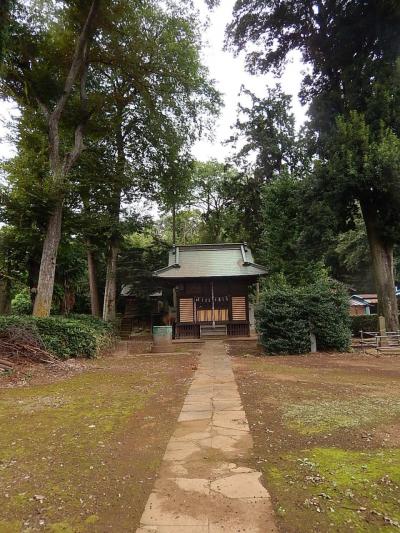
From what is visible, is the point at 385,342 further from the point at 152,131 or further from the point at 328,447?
the point at 152,131

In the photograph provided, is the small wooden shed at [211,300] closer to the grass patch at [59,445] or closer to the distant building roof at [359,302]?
the grass patch at [59,445]

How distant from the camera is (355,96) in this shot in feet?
52.0

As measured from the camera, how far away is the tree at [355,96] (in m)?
14.5

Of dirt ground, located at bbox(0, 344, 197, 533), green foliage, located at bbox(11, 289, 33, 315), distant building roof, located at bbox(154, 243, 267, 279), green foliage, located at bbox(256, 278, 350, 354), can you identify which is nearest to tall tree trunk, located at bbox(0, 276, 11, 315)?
green foliage, located at bbox(11, 289, 33, 315)

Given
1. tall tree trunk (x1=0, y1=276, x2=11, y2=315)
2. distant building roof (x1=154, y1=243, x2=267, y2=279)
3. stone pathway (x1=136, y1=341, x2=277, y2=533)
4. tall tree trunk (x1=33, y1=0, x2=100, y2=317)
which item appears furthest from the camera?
distant building roof (x1=154, y1=243, x2=267, y2=279)

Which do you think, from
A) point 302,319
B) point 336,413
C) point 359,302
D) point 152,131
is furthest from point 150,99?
point 359,302

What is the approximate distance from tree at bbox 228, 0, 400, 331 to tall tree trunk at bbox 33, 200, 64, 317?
34.9ft

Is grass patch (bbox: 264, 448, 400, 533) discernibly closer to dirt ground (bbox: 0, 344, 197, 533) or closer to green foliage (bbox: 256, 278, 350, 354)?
dirt ground (bbox: 0, 344, 197, 533)

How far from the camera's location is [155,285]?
24.4 m

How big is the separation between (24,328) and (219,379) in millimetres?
5773

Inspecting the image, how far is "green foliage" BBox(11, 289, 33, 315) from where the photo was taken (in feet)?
80.1

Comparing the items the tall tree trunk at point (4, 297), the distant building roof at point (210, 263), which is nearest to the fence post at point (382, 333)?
the distant building roof at point (210, 263)

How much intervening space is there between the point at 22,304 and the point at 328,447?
25.6 meters

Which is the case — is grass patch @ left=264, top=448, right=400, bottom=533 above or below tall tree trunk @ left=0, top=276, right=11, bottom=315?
below
